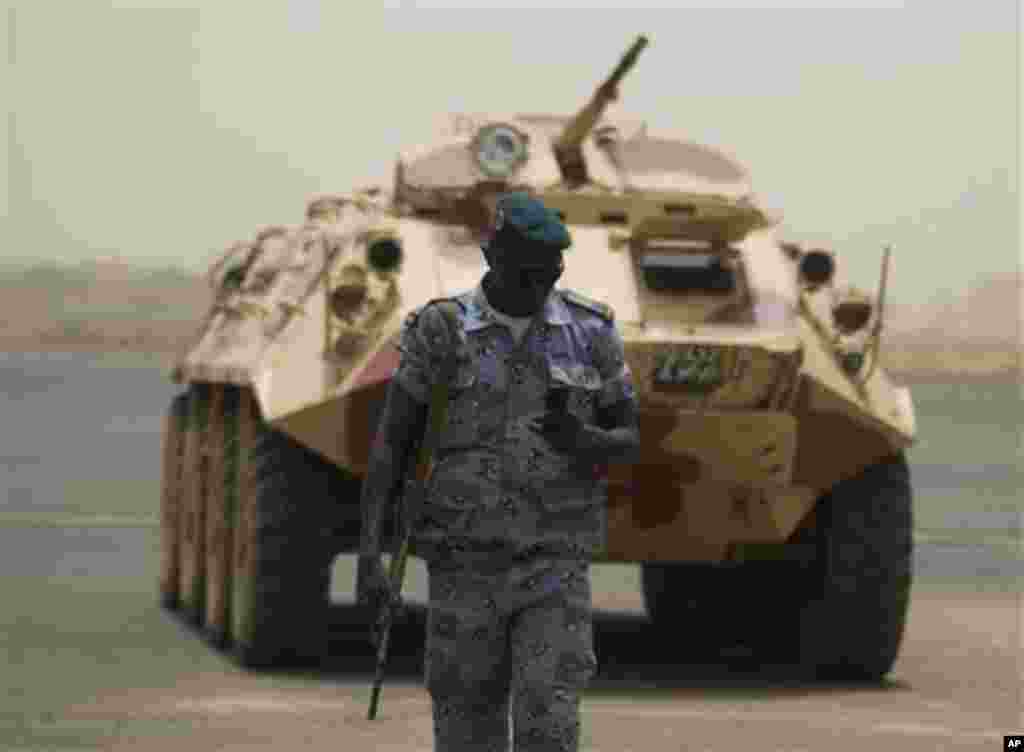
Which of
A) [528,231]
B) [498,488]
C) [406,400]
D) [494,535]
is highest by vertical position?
[528,231]

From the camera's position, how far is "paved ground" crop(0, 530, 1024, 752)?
50.9 ft

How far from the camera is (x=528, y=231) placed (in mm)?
10617

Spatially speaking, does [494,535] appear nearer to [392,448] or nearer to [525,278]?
[392,448]

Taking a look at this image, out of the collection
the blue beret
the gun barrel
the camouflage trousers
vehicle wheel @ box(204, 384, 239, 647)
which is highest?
the blue beret

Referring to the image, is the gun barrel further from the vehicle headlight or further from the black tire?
the black tire

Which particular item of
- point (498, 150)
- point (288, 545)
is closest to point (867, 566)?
point (288, 545)

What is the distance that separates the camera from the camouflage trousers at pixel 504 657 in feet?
34.8

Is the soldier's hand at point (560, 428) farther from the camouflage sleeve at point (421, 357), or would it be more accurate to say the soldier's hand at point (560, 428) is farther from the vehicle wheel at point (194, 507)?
the vehicle wheel at point (194, 507)

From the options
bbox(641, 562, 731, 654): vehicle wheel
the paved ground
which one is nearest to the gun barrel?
bbox(641, 562, 731, 654): vehicle wheel

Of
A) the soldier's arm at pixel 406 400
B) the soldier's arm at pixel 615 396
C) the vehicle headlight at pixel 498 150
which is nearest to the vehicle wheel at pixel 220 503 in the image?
the vehicle headlight at pixel 498 150

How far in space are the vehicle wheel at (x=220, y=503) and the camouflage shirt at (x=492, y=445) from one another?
897cm

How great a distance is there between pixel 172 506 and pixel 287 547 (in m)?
5.23

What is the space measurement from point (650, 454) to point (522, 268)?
23.6 feet

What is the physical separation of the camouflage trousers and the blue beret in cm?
84
